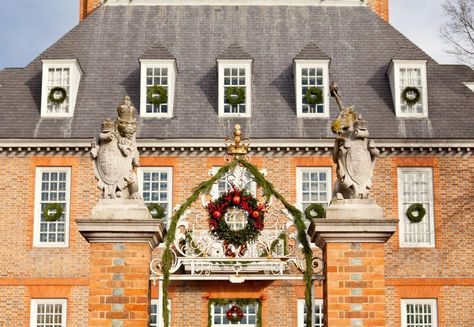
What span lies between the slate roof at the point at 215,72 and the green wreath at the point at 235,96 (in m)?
0.48

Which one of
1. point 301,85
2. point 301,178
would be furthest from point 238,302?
point 301,85

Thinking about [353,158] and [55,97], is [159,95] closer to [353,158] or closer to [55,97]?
[55,97]

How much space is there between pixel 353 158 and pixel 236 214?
2021 millimetres

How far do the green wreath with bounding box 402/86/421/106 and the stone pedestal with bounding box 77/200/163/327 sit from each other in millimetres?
15967

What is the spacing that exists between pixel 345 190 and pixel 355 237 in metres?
0.73

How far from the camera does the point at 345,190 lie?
1272 cm

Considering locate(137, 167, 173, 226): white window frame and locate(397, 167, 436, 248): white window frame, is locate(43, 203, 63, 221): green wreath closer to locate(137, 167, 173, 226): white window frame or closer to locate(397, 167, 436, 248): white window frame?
locate(137, 167, 173, 226): white window frame

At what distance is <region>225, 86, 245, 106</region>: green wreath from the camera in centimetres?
2684

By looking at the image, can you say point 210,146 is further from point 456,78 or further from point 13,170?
point 456,78

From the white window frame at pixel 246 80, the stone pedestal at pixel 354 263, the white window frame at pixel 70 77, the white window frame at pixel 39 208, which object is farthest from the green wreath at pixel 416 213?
the stone pedestal at pixel 354 263

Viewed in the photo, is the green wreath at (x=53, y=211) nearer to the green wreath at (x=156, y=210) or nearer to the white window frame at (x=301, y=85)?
the green wreath at (x=156, y=210)

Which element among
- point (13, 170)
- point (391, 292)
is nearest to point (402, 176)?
point (391, 292)

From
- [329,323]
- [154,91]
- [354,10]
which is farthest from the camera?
[354,10]

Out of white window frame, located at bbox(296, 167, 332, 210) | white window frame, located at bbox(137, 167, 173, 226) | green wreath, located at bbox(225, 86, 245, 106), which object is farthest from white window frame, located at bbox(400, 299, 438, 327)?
green wreath, located at bbox(225, 86, 245, 106)
